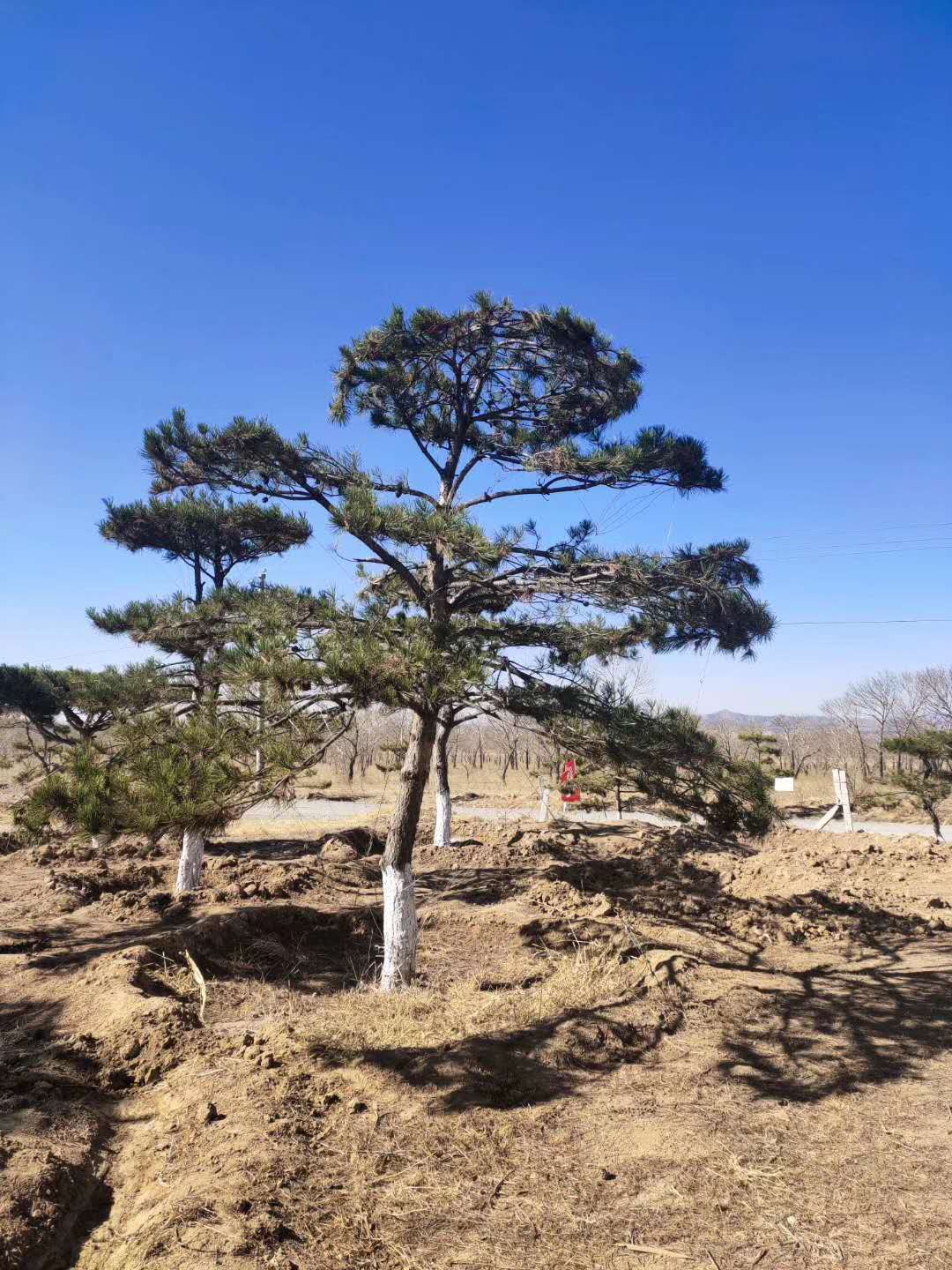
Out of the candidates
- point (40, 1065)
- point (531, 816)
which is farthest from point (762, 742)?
point (40, 1065)

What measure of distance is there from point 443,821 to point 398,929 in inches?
265

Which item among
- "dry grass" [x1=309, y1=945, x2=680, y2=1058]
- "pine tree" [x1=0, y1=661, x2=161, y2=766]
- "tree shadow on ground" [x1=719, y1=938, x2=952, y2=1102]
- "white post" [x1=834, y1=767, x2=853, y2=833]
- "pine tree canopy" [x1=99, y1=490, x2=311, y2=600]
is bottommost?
"tree shadow on ground" [x1=719, y1=938, x2=952, y2=1102]

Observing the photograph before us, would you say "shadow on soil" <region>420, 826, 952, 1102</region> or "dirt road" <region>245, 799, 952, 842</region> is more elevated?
"dirt road" <region>245, 799, 952, 842</region>

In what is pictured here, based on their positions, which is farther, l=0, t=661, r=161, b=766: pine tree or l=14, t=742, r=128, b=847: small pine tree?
l=0, t=661, r=161, b=766: pine tree

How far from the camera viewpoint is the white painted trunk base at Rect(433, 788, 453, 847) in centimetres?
1314

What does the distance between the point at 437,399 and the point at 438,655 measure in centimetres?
303

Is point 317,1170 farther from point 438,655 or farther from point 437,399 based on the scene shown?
point 437,399

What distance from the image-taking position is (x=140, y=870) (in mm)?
10953

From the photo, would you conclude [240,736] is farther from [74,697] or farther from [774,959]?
[774,959]

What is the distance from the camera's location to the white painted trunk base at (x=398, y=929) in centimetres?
651

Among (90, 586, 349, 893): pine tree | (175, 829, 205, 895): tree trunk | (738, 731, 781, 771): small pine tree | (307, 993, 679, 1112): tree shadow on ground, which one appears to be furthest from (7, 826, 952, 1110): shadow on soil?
(738, 731, 781, 771): small pine tree

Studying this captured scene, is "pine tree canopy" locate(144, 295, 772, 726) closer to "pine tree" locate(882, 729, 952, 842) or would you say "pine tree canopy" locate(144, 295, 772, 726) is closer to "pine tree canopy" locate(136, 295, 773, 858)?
"pine tree canopy" locate(136, 295, 773, 858)

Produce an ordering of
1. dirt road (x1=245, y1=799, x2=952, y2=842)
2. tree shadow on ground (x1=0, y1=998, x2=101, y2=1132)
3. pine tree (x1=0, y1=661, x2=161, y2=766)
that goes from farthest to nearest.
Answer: dirt road (x1=245, y1=799, x2=952, y2=842) < pine tree (x1=0, y1=661, x2=161, y2=766) < tree shadow on ground (x1=0, y1=998, x2=101, y2=1132)

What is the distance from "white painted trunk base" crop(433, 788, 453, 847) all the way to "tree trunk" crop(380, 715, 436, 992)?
6.52 metres
